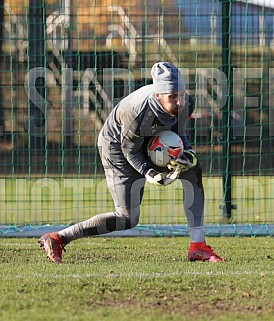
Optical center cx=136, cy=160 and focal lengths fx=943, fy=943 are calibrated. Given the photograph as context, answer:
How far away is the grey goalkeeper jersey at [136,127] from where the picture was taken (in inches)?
264

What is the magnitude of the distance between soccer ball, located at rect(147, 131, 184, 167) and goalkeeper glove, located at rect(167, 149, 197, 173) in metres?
0.03

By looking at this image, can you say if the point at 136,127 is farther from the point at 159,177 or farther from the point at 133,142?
the point at 159,177

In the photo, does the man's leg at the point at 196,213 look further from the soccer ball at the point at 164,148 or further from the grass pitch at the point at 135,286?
the soccer ball at the point at 164,148

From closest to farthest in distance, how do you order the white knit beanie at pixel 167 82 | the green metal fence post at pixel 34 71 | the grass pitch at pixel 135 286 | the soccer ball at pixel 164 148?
1. the grass pitch at pixel 135 286
2. the white knit beanie at pixel 167 82
3. the soccer ball at pixel 164 148
4. the green metal fence post at pixel 34 71

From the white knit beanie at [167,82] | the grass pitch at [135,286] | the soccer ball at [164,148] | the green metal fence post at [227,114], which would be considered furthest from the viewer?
the green metal fence post at [227,114]

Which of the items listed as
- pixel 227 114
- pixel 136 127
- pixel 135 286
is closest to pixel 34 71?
pixel 227 114

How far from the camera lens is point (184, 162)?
686 centimetres

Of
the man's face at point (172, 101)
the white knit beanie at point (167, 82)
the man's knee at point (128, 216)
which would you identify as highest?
the white knit beanie at point (167, 82)

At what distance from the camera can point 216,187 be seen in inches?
463

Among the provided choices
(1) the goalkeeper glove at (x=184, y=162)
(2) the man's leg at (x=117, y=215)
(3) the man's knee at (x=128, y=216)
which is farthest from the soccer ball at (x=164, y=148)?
(3) the man's knee at (x=128, y=216)

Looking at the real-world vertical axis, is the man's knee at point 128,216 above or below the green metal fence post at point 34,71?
below

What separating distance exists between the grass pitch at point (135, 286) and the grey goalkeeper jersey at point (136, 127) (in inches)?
31.3

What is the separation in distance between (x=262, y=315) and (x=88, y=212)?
7145 mm

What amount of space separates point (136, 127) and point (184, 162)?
475 millimetres
